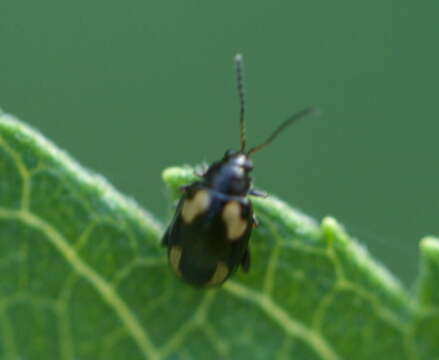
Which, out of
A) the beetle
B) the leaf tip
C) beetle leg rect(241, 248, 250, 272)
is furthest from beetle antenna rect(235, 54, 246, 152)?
the leaf tip

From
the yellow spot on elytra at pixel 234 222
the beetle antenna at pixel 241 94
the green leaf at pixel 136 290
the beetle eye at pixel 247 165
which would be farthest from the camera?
the beetle antenna at pixel 241 94

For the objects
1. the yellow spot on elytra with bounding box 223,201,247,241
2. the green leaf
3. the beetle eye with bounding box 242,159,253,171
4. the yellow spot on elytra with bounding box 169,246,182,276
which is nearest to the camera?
the green leaf

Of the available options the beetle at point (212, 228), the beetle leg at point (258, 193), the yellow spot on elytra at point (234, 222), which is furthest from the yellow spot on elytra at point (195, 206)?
the beetle leg at point (258, 193)

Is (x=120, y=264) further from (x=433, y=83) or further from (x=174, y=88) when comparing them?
(x=433, y=83)

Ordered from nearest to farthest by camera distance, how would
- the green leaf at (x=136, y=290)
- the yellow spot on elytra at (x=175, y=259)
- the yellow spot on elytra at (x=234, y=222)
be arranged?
the green leaf at (x=136, y=290), the yellow spot on elytra at (x=175, y=259), the yellow spot on elytra at (x=234, y=222)

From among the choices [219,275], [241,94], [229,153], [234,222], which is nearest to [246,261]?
[219,275]

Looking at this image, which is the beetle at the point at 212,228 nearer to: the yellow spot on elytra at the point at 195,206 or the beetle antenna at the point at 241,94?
the yellow spot on elytra at the point at 195,206

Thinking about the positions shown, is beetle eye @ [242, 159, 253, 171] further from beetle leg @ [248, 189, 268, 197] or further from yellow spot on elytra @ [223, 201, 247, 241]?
yellow spot on elytra @ [223, 201, 247, 241]

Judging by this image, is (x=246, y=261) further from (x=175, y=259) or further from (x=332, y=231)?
(x=332, y=231)
